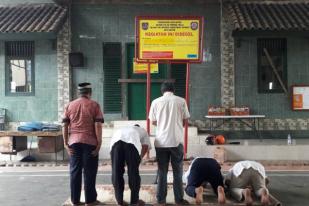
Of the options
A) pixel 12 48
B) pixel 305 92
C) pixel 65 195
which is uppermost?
pixel 12 48

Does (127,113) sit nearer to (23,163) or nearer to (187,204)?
(23,163)

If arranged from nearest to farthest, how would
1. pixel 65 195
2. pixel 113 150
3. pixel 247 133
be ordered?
pixel 113 150
pixel 65 195
pixel 247 133

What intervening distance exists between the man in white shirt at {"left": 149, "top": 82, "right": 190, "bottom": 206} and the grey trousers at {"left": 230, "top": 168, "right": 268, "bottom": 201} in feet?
3.26

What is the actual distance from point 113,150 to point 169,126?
42.4 inches

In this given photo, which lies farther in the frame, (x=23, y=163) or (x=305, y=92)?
(x=305, y=92)

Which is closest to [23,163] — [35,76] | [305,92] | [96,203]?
[35,76]

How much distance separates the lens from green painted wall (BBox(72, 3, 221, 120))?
1711cm

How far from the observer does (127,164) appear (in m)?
8.83

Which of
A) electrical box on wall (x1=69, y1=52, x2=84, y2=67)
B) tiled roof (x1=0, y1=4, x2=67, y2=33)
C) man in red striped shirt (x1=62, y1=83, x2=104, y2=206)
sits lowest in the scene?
man in red striped shirt (x1=62, y1=83, x2=104, y2=206)

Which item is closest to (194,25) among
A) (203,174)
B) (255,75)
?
(255,75)

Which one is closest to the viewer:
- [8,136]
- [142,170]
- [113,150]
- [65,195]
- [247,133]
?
[113,150]

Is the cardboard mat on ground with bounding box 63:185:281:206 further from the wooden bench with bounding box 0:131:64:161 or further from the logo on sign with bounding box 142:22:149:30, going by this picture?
the logo on sign with bounding box 142:22:149:30

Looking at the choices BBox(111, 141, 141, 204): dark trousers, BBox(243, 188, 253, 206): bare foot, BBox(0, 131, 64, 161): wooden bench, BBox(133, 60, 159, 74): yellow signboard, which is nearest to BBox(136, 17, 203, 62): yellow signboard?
BBox(0, 131, 64, 161): wooden bench

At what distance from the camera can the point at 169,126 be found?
8.94 m
